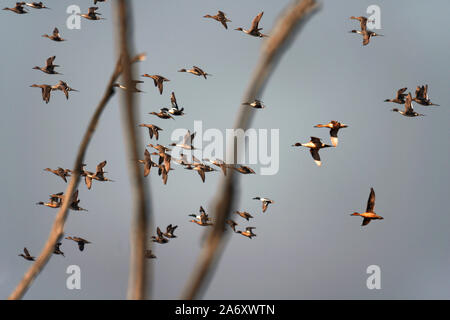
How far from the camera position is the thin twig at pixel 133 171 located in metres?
1.40

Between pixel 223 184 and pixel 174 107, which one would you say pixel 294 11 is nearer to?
pixel 223 184

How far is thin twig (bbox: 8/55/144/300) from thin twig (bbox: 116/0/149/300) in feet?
0.26

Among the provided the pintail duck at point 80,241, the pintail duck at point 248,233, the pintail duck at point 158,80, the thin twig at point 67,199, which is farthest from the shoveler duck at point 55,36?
the thin twig at point 67,199

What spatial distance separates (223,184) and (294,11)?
0.58 meters

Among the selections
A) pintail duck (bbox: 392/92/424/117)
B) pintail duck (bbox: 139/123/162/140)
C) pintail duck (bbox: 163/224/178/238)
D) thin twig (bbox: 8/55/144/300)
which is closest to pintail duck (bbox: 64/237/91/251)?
pintail duck (bbox: 163/224/178/238)

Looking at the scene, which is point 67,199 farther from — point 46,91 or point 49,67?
point 46,91

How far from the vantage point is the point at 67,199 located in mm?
2367

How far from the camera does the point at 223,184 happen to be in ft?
5.27

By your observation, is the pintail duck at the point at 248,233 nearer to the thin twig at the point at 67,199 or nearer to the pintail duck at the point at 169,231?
the pintail duck at the point at 169,231

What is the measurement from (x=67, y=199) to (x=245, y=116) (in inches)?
45.6

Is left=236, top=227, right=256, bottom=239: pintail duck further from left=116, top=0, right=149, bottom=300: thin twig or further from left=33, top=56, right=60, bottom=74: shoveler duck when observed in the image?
left=116, top=0, right=149, bottom=300: thin twig

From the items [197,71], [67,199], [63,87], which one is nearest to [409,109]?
[197,71]

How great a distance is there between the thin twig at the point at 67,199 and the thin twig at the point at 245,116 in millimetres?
355
